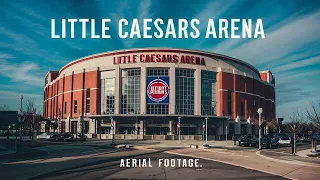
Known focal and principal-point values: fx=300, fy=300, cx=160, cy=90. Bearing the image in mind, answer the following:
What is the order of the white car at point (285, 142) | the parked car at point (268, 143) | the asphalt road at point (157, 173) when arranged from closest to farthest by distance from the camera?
the asphalt road at point (157, 173)
the parked car at point (268, 143)
the white car at point (285, 142)

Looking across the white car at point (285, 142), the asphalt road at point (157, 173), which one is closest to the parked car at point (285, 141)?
the white car at point (285, 142)

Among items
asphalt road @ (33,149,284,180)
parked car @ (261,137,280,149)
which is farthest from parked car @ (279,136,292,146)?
asphalt road @ (33,149,284,180)

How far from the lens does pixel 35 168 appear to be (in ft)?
59.7

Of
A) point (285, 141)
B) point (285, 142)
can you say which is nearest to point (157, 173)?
point (285, 142)

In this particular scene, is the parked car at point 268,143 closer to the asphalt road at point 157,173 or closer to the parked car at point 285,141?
the parked car at point 285,141

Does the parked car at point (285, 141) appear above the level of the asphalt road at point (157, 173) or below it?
below

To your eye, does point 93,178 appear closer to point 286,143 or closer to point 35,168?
point 35,168

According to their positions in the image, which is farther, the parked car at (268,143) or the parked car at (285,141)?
the parked car at (285,141)

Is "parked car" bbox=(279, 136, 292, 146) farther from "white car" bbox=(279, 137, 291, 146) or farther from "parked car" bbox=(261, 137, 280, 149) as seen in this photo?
"parked car" bbox=(261, 137, 280, 149)

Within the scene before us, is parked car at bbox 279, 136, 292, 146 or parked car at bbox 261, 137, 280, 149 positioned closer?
parked car at bbox 261, 137, 280, 149

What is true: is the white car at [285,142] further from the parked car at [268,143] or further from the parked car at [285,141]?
the parked car at [268,143]

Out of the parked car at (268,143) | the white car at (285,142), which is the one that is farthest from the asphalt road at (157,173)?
the white car at (285,142)

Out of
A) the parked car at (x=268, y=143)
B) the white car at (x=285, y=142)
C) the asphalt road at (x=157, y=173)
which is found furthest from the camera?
the white car at (x=285, y=142)

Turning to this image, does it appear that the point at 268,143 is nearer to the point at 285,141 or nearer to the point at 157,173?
the point at 285,141
